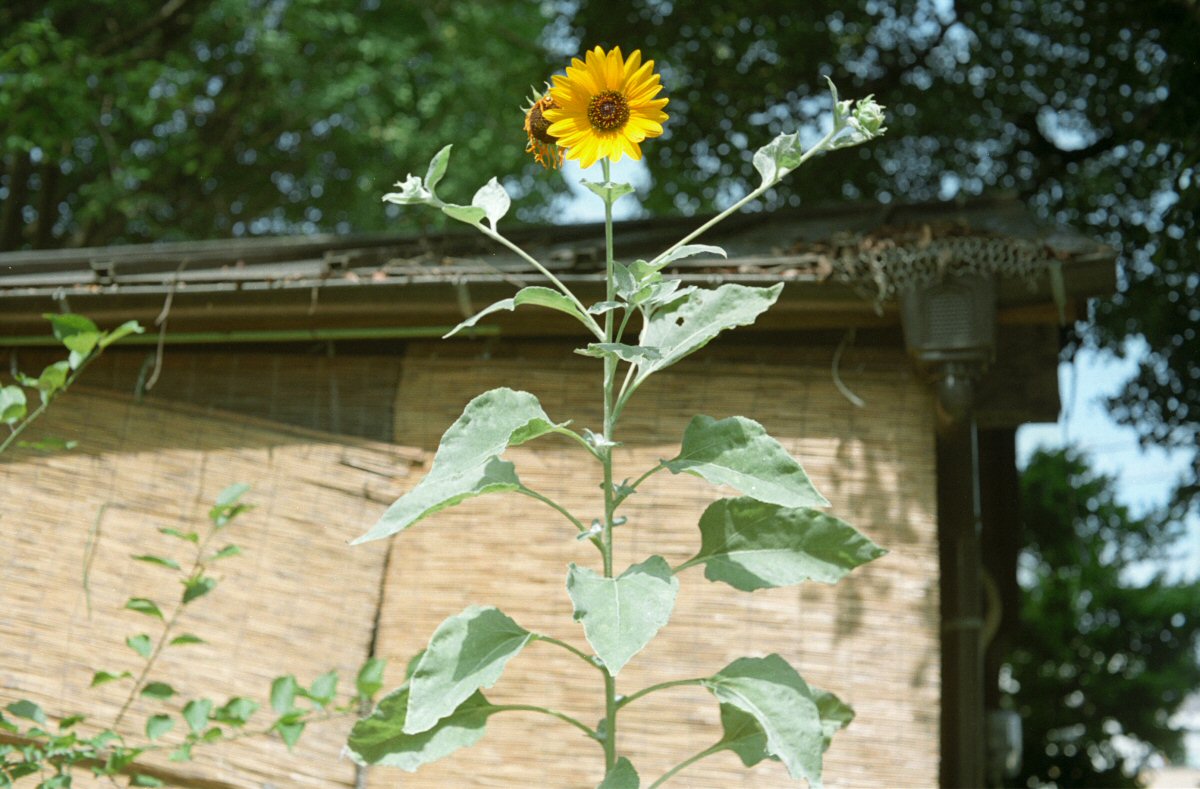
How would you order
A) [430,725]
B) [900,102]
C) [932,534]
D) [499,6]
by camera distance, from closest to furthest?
[430,725]
[932,534]
[900,102]
[499,6]

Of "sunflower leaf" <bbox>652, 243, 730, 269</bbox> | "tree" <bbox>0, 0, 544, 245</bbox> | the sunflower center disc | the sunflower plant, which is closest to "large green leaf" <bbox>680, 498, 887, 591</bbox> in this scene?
the sunflower plant

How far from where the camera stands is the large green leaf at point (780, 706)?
167cm

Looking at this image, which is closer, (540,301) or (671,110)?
(540,301)

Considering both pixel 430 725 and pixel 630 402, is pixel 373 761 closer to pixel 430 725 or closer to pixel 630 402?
pixel 430 725

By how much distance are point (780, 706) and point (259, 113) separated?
11111 millimetres

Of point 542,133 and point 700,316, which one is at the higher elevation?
point 542,133

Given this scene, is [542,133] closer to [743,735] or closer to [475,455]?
[475,455]

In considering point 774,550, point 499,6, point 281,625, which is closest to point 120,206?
point 499,6

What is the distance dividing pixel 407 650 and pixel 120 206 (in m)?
8.30

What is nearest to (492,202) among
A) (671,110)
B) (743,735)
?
(743,735)

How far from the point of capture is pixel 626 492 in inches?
71.5

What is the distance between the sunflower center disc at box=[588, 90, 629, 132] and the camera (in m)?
1.85

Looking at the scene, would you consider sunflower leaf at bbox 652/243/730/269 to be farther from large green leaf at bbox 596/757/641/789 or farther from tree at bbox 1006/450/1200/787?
tree at bbox 1006/450/1200/787

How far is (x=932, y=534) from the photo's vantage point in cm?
317
